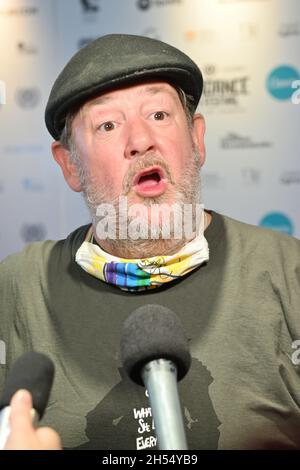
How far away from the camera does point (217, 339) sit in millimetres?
1239

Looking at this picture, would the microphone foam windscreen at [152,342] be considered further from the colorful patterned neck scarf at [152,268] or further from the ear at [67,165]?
the ear at [67,165]

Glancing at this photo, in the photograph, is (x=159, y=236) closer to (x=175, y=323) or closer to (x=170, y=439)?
(x=175, y=323)

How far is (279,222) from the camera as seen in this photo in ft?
8.19

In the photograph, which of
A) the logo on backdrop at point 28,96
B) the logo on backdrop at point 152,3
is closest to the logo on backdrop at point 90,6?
the logo on backdrop at point 152,3

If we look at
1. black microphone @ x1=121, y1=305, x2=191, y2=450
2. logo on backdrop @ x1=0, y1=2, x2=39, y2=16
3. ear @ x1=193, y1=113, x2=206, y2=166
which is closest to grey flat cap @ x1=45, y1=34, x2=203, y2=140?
ear @ x1=193, y1=113, x2=206, y2=166

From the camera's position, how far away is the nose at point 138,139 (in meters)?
1.24

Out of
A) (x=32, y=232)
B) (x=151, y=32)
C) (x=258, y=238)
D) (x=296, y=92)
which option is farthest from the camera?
(x=32, y=232)

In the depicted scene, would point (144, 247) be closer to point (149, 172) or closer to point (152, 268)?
point (152, 268)

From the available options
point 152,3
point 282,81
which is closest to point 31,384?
point 282,81

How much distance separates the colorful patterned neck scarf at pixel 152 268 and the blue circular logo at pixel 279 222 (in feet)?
4.00

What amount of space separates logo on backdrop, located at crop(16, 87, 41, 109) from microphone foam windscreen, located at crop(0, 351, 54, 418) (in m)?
2.05

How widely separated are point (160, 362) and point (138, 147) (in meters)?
0.62

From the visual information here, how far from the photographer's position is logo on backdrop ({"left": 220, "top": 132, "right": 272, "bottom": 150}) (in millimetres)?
2505

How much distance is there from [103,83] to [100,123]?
0.09 m
